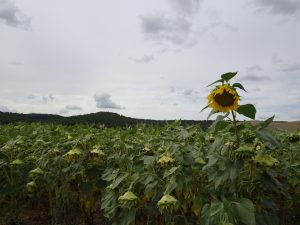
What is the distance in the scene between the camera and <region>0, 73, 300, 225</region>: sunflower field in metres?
2.58

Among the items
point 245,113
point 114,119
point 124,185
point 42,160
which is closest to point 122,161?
point 124,185

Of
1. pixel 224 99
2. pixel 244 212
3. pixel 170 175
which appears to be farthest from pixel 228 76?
pixel 170 175

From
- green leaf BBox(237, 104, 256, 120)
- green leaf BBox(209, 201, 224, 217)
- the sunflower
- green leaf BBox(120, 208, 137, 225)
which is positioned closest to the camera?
green leaf BBox(209, 201, 224, 217)

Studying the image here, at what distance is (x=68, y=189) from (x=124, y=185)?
169cm

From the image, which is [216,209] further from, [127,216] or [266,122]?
[127,216]

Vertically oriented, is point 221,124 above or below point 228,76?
below

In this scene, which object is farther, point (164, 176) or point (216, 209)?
point (164, 176)

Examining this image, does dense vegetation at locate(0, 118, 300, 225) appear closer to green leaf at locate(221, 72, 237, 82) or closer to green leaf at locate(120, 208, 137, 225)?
green leaf at locate(120, 208, 137, 225)

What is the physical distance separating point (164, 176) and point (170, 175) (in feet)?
0.72

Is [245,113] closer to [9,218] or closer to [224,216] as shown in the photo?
[224,216]

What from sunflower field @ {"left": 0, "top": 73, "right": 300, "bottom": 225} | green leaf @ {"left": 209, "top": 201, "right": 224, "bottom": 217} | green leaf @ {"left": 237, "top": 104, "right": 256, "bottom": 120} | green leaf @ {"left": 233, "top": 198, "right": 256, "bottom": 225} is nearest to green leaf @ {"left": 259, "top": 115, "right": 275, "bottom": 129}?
sunflower field @ {"left": 0, "top": 73, "right": 300, "bottom": 225}

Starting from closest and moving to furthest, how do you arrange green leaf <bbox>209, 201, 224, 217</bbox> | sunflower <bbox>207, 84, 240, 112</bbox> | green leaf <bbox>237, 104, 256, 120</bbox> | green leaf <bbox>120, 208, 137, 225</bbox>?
1. green leaf <bbox>209, 201, 224, 217</bbox>
2. green leaf <bbox>237, 104, 256, 120</bbox>
3. sunflower <bbox>207, 84, 240, 112</bbox>
4. green leaf <bbox>120, 208, 137, 225</bbox>

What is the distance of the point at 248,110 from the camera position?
2.46 m

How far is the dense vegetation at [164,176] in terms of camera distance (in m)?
2.60
